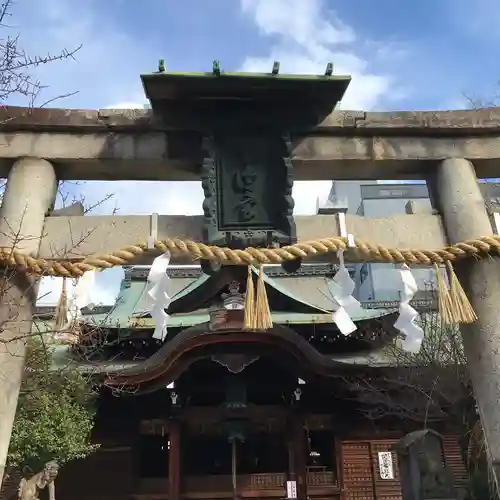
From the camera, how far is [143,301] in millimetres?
12914

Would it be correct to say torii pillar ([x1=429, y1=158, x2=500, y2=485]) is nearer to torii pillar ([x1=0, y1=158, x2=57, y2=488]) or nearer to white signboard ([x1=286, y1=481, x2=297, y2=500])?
torii pillar ([x1=0, y1=158, x2=57, y2=488])

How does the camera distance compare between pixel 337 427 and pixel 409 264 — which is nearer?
pixel 409 264

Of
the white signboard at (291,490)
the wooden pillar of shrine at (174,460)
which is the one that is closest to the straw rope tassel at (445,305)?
the white signboard at (291,490)

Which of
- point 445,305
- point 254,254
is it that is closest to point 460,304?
point 445,305

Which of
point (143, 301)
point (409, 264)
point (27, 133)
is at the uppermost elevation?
point (143, 301)

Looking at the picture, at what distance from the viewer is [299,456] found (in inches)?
388

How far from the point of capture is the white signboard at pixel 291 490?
31.4ft

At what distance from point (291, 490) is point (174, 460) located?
2.14 meters

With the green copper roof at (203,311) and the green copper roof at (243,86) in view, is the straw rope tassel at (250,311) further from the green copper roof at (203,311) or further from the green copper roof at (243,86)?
the green copper roof at (203,311)

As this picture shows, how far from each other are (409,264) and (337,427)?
640 centimetres

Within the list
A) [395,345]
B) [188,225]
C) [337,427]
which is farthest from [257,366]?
[188,225]

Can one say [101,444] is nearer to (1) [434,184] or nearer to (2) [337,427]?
(2) [337,427]

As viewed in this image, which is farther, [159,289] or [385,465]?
[385,465]

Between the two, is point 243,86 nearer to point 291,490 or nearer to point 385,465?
point 291,490
